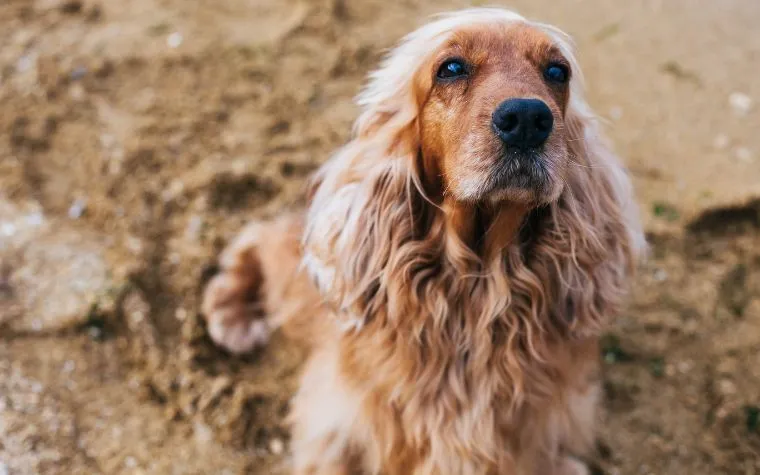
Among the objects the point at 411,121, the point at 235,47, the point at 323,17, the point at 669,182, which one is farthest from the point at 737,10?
the point at 411,121

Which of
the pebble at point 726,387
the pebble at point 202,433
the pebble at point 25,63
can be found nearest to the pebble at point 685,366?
the pebble at point 726,387

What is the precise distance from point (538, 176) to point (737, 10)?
4.38 metres

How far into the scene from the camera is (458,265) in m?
2.50

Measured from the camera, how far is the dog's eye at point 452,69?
7.77 feet

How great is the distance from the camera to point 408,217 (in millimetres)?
2570

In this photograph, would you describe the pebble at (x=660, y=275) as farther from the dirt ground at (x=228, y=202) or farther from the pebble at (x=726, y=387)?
the pebble at (x=726, y=387)

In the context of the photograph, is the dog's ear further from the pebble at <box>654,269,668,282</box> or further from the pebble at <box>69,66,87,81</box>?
the pebble at <box>69,66,87,81</box>

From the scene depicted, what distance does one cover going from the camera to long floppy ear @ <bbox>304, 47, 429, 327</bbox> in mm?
2537

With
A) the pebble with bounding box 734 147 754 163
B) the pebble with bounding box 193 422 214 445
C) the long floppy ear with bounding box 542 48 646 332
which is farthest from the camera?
the pebble with bounding box 734 147 754 163

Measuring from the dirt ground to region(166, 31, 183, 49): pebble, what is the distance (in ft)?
0.04

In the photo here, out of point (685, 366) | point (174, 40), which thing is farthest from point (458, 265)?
point (174, 40)

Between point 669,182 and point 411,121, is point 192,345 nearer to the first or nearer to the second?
point 411,121

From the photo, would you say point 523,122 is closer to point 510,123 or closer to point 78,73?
point 510,123

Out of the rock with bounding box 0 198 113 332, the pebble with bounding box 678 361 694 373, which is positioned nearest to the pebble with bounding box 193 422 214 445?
the rock with bounding box 0 198 113 332
